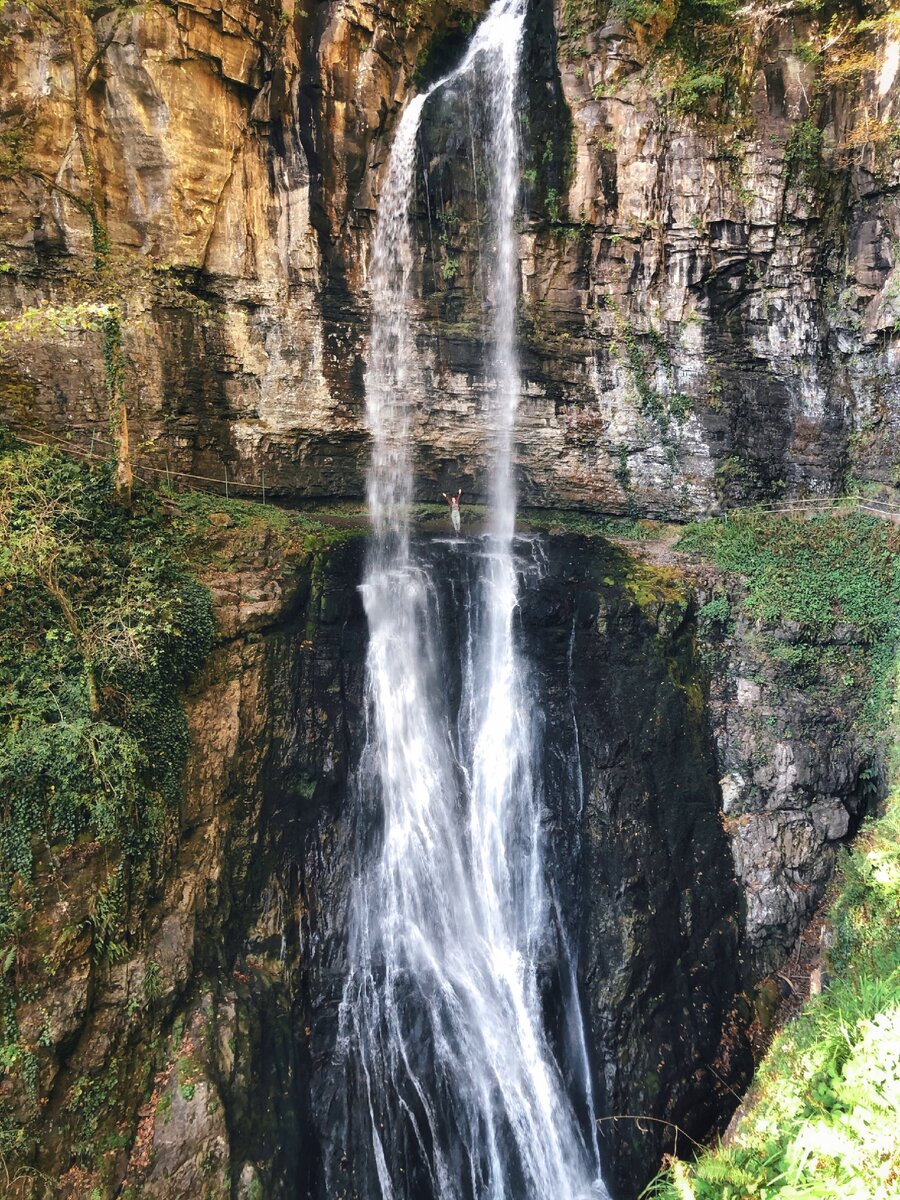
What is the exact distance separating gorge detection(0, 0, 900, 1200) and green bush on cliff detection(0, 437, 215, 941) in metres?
0.05

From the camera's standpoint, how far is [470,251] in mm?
11820

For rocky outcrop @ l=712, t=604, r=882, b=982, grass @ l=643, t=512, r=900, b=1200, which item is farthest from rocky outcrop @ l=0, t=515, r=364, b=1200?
rocky outcrop @ l=712, t=604, r=882, b=982

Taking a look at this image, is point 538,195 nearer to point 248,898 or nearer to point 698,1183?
point 248,898

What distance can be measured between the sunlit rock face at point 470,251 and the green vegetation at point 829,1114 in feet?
31.2

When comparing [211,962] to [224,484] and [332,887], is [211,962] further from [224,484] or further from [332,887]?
[224,484]

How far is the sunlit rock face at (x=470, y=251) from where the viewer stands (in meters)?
9.52

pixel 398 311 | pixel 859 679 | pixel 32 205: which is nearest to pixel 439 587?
pixel 398 311

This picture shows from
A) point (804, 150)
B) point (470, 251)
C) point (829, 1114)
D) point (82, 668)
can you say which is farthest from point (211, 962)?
point (804, 150)

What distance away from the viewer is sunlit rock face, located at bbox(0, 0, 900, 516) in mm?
9516

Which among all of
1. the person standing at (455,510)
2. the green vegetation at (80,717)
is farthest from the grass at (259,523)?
the person standing at (455,510)

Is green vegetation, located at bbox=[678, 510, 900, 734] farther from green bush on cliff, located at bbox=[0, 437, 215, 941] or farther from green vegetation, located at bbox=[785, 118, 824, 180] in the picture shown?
green bush on cliff, located at bbox=[0, 437, 215, 941]

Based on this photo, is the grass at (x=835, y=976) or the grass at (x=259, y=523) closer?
the grass at (x=835, y=976)

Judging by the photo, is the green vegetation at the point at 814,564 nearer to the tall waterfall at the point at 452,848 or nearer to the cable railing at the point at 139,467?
the tall waterfall at the point at 452,848

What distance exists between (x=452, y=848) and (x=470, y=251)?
10.5 m
